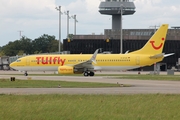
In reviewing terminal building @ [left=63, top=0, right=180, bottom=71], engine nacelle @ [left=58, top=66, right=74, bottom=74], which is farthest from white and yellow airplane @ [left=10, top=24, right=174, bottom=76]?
terminal building @ [left=63, top=0, right=180, bottom=71]

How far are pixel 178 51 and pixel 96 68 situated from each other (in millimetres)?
→ 49527

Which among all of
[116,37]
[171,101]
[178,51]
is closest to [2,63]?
[116,37]

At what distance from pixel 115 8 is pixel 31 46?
37.9m

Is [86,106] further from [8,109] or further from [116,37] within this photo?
[116,37]

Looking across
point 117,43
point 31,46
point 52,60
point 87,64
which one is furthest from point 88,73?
point 31,46

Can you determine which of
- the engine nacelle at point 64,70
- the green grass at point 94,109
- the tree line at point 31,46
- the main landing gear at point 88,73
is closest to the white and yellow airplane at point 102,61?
the main landing gear at point 88,73

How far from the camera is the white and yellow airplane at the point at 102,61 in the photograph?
60469 mm

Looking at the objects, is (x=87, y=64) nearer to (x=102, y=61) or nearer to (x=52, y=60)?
(x=102, y=61)

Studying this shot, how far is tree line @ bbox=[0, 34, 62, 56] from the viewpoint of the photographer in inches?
6294

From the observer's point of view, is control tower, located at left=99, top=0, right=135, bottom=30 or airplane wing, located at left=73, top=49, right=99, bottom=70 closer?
airplane wing, located at left=73, top=49, right=99, bottom=70

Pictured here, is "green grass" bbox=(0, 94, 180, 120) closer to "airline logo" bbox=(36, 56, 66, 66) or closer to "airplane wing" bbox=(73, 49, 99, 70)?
"airplane wing" bbox=(73, 49, 99, 70)

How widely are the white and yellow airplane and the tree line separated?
89373 millimetres

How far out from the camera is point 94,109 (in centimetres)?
1880

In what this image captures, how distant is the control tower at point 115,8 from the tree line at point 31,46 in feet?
87.2
